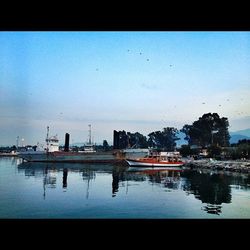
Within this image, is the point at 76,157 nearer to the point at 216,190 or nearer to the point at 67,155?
the point at 67,155

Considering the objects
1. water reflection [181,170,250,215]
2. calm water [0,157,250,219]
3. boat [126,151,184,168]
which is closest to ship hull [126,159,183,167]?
boat [126,151,184,168]

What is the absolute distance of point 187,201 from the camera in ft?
23.2

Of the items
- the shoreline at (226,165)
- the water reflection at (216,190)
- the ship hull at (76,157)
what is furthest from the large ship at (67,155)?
the water reflection at (216,190)

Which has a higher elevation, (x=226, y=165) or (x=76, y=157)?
(x=76, y=157)

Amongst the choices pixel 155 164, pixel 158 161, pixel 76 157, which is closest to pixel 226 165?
pixel 158 161

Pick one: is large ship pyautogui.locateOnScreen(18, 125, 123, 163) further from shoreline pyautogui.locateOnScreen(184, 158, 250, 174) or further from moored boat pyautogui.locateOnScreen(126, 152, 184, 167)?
shoreline pyautogui.locateOnScreen(184, 158, 250, 174)

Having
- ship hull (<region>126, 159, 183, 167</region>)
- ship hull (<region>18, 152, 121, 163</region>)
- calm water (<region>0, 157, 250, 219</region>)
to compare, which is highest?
ship hull (<region>18, 152, 121, 163</region>)
